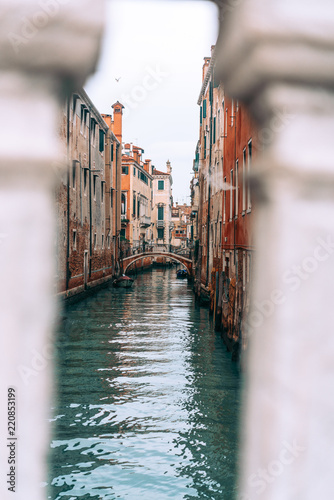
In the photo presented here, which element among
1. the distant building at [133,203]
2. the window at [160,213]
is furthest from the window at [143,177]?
the window at [160,213]

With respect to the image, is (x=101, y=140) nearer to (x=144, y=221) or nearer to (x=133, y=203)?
(x=133, y=203)

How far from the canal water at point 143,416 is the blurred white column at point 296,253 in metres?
2.71

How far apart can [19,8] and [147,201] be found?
105 feet

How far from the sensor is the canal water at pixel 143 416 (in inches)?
133

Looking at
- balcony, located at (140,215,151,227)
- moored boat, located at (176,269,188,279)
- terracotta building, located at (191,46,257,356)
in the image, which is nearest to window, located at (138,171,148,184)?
balcony, located at (140,215,151,227)

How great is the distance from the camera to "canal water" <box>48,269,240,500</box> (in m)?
3.37

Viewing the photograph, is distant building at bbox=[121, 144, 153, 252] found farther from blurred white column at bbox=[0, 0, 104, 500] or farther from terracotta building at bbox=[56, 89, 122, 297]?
blurred white column at bbox=[0, 0, 104, 500]

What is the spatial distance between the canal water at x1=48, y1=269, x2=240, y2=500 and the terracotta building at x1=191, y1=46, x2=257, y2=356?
760mm

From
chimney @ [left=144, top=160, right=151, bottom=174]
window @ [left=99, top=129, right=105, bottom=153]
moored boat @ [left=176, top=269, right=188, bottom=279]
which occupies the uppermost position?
chimney @ [left=144, top=160, right=151, bottom=174]

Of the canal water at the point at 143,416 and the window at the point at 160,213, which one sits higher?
the window at the point at 160,213

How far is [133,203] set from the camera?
27156mm

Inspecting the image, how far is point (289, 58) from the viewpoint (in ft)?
2.14

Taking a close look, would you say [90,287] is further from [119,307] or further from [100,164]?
[100,164]

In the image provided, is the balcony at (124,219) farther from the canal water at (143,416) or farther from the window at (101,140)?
the canal water at (143,416)
